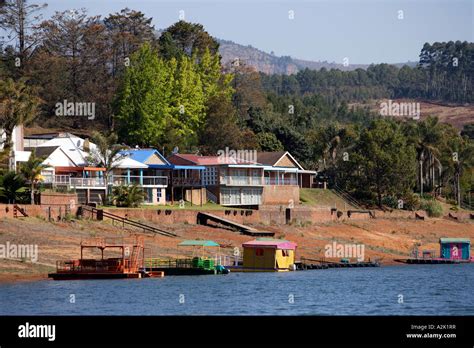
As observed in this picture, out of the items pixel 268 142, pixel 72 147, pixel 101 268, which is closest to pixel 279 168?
pixel 268 142

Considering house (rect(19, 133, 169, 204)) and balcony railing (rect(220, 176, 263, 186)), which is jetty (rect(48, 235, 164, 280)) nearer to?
house (rect(19, 133, 169, 204))

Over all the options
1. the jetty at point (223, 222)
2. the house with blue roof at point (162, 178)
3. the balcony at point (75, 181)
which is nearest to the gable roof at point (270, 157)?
the house with blue roof at point (162, 178)

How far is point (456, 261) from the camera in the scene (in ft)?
269

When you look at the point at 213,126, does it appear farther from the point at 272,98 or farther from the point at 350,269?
the point at 272,98

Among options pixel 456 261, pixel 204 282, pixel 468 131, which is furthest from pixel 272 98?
pixel 204 282

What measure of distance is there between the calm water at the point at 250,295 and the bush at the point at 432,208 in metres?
50.3

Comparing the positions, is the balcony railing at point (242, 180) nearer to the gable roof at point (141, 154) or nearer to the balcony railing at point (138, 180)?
the gable roof at point (141, 154)

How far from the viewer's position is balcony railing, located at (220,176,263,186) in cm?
9562

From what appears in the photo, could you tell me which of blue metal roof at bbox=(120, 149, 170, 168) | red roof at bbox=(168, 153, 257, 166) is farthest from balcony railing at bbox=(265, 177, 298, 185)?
blue metal roof at bbox=(120, 149, 170, 168)

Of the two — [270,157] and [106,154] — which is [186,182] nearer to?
[106,154]

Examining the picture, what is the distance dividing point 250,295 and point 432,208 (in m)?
69.6

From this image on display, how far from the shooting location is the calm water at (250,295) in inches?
1642

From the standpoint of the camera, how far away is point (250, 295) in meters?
48.3

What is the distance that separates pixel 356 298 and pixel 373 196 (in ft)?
217
